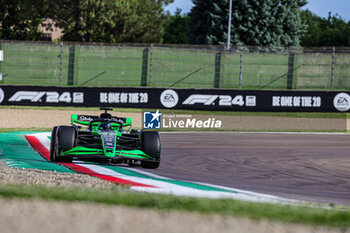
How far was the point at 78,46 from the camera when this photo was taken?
25672mm

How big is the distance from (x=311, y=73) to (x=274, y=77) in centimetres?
163

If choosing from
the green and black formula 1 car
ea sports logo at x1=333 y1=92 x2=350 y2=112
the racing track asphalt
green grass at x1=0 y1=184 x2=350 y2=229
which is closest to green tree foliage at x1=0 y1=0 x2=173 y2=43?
ea sports logo at x1=333 y1=92 x2=350 y2=112

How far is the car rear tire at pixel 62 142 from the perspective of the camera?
34.3 feet

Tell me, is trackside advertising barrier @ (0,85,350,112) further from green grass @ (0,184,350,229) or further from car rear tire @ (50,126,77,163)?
green grass @ (0,184,350,229)

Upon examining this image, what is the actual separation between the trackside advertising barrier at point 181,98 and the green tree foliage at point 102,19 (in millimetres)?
20854

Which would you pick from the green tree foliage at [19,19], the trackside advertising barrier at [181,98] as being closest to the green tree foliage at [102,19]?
the green tree foliage at [19,19]

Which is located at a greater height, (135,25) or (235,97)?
(135,25)

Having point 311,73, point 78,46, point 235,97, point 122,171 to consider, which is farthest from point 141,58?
point 122,171

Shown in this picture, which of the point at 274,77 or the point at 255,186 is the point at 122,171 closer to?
the point at 255,186

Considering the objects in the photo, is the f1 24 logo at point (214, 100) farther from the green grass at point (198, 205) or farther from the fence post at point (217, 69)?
the green grass at point (198, 205)

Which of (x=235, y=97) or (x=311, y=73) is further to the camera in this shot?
(x=311, y=73)

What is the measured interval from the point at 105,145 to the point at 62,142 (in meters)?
0.75

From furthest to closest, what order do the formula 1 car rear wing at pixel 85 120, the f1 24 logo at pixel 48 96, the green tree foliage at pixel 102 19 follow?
the green tree foliage at pixel 102 19
the f1 24 logo at pixel 48 96
the formula 1 car rear wing at pixel 85 120

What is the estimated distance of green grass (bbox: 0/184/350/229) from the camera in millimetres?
5941
